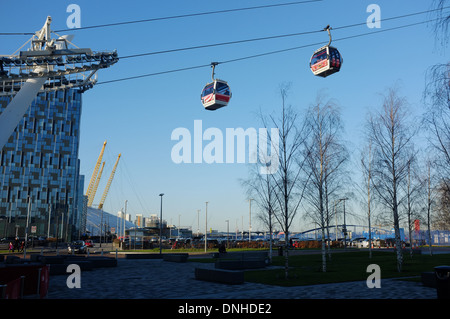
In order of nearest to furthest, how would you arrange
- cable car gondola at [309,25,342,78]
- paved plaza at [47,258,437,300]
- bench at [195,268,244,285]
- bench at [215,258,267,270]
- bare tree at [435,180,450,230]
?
paved plaza at [47,258,437,300] → cable car gondola at [309,25,342,78] → bench at [195,268,244,285] → bare tree at [435,180,450,230] → bench at [215,258,267,270]

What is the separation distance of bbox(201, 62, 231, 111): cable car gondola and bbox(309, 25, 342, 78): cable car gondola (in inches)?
173

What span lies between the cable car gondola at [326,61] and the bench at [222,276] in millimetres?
9838

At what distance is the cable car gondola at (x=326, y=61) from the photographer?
56.1 ft

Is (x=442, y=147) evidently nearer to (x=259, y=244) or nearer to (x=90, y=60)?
(x=90, y=60)

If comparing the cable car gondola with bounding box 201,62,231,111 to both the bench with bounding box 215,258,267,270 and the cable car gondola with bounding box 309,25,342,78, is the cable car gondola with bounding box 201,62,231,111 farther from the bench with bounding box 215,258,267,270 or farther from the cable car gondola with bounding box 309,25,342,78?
the bench with bounding box 215,258,267,270

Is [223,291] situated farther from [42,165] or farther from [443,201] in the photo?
[42,165]

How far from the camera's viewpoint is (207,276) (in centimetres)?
2067

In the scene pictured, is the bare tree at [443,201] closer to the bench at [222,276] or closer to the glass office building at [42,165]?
the bench at [222,276]

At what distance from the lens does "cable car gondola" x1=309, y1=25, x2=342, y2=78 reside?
17.1m

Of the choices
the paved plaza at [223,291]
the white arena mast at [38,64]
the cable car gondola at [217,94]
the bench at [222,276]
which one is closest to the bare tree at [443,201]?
the paved plaza at [223,291]

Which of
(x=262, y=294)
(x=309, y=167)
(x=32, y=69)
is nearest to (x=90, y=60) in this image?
(x=32, y=69)

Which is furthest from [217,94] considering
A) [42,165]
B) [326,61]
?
[42,165]

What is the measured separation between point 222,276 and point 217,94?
8708 millimetres

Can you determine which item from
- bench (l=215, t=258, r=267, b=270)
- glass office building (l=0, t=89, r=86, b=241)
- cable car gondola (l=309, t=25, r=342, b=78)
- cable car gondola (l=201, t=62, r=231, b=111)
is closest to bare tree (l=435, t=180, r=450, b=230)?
cable car gondola (l=309, t=25, r=342, b=78)
